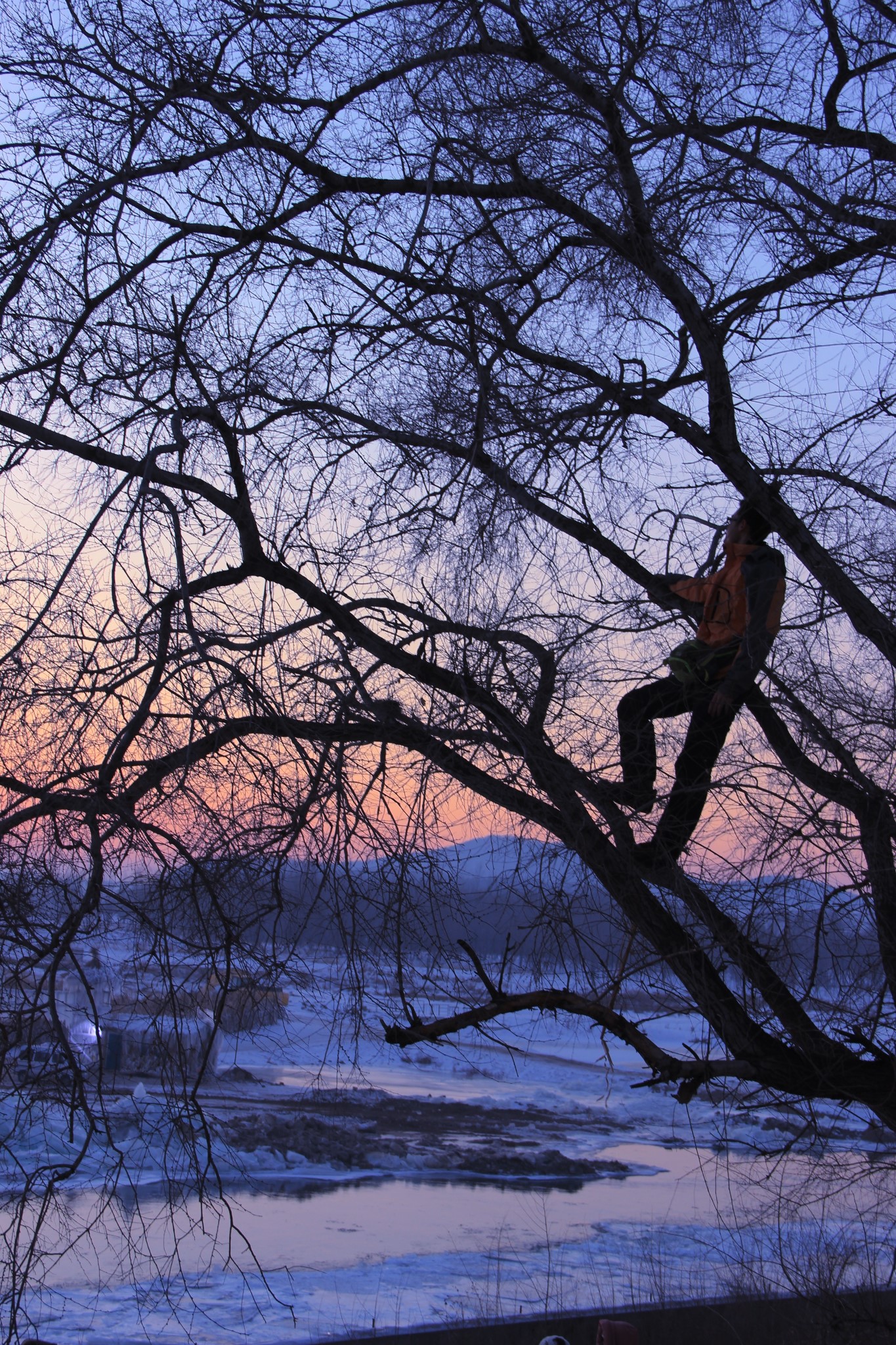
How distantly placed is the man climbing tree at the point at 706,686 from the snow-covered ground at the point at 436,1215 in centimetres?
89

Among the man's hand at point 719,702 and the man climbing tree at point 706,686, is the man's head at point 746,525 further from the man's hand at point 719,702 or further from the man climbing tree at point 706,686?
the man's hand at point 719,702

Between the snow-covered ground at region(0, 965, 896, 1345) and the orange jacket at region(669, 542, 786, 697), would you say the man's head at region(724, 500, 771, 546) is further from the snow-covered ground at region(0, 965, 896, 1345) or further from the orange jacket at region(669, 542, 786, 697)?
the snow-covered ground at region(0, 965, 896, 1345)

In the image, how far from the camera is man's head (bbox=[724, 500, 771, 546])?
4.28 m

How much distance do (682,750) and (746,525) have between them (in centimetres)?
90

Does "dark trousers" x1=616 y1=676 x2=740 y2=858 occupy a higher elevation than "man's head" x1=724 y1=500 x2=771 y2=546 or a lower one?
lower

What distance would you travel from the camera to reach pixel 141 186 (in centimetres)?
376

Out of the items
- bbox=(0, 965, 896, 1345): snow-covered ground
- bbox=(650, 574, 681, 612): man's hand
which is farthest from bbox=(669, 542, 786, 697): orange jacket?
bbox=(0, 965, 896, 1345): snow-covered ground

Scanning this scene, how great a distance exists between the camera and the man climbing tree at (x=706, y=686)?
3850 mm

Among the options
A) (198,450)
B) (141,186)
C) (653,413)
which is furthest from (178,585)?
(653,413)

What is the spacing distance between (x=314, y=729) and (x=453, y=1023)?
1070mm

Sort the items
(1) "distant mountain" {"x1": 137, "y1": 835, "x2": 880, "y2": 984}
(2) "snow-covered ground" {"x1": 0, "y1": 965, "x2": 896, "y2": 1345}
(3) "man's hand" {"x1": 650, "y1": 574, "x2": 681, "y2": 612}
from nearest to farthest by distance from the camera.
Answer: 1. (1) "distant mountain" {"x1": 137, "y1": 835, "x2": 880, "y2": 984}
2. (3) "man's hand" {"x1": 650, "y1": 574, "x2": 681, "y2": 612}
3. (2) "snow-covered ground" {"x1": 0, "y1": 965, "x2": 896, "y2": 1345}

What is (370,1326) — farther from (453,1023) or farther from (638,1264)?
(453,1023)

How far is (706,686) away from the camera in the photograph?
13.4 ft

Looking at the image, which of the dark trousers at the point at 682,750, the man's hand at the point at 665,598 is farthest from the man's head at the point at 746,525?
the dark trousers at the point at 682,750
